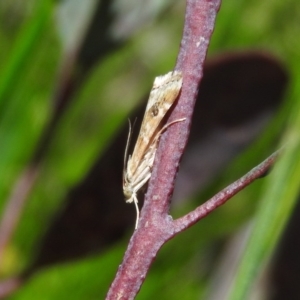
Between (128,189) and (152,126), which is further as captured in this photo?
(128,189)

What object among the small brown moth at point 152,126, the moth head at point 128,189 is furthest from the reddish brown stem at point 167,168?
the moth head at point 128,189

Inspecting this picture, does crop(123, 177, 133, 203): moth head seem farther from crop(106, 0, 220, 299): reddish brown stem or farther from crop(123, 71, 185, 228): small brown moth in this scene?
crop(106, 0, 220, 299): reddish brown stem

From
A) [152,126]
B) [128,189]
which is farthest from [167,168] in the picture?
[128,189]

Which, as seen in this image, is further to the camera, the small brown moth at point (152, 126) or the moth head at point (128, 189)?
the moth head at point (128, 189)

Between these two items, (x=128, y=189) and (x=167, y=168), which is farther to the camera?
(x=128, y=189)

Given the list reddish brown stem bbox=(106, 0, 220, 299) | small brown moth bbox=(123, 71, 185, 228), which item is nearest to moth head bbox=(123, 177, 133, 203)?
small brown moth bbox=(123, 71, 185, 228)

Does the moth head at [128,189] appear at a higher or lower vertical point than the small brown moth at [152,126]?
lower

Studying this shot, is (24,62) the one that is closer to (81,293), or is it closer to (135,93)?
(81,293)

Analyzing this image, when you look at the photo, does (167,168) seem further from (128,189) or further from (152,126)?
(128,189)

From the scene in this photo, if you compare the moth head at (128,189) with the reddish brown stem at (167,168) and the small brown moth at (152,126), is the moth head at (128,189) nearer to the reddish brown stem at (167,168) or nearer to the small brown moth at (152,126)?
the small brown moth at (152,126)

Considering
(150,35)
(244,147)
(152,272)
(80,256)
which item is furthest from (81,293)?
(150,35)
